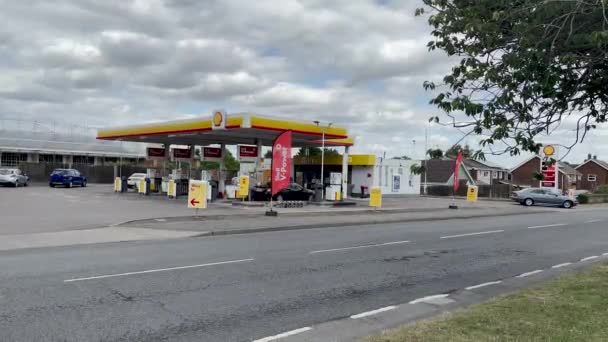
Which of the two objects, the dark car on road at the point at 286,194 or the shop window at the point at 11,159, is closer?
the dark car on road at the point at 286,194

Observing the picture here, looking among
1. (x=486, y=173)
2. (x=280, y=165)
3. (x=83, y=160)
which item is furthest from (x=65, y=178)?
(x=486, y=173)

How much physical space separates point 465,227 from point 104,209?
49.9 ft

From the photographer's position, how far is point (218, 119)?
26.3 metres

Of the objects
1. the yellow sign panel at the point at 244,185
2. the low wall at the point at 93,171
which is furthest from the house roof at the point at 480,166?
the yellow sign panel at the point at 244,185

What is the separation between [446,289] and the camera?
29.0ft

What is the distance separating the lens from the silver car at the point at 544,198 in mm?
39906

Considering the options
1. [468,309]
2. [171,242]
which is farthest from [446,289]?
[171,242]

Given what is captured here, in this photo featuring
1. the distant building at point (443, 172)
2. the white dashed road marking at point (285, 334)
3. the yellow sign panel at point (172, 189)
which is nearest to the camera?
the white dashed road marking at point (285, 334)

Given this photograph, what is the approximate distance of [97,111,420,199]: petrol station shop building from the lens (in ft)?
88.2

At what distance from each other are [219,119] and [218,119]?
0.21 feet

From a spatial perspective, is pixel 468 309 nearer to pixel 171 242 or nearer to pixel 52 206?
pixel 171 242

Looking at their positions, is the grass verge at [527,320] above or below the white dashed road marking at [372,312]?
above

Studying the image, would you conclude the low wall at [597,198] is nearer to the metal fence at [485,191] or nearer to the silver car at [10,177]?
the metal fence at [485,191]

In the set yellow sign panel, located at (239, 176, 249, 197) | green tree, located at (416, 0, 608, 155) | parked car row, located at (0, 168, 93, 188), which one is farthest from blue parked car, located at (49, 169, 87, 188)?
green tree, located at (416, 0, 608, 155)
